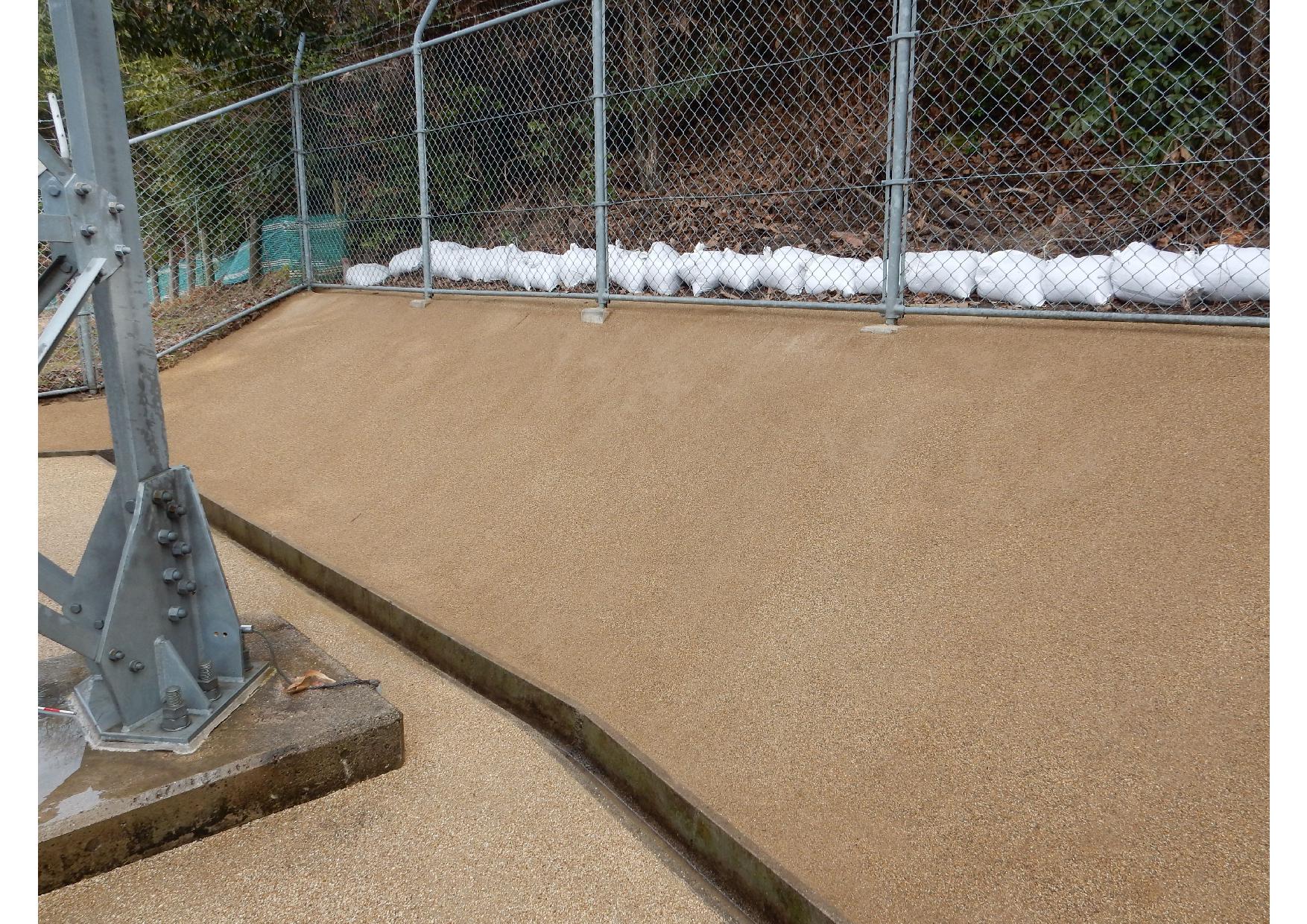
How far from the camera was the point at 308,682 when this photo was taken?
9.29 feet

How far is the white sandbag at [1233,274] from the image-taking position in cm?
363

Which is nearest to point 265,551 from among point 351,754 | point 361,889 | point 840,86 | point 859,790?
point 351,754

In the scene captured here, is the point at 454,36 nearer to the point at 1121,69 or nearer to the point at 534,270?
the point at 534,270

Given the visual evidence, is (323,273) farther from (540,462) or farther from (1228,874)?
(1228,874)

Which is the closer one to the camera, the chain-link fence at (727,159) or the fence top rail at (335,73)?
the chain-link fence at (727,159)

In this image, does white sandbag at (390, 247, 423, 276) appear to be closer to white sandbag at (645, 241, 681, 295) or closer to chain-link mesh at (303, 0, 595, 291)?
chain-link mesh at (303, 0, 595, 291)

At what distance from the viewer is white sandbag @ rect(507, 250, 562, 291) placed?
253 inches

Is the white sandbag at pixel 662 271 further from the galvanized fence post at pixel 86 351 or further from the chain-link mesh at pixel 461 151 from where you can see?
the galvanized fence post at pixel 86 351

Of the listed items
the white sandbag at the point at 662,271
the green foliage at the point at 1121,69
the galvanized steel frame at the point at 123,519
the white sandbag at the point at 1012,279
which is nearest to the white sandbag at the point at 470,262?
the white sandbag at the point at 662,271

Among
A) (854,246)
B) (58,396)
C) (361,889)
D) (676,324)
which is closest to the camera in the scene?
(361,889)

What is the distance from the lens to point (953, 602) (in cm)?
275

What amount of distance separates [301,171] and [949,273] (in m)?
6.34

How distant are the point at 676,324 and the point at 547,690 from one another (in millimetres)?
2752

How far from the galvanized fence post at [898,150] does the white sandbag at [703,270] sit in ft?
4.39
